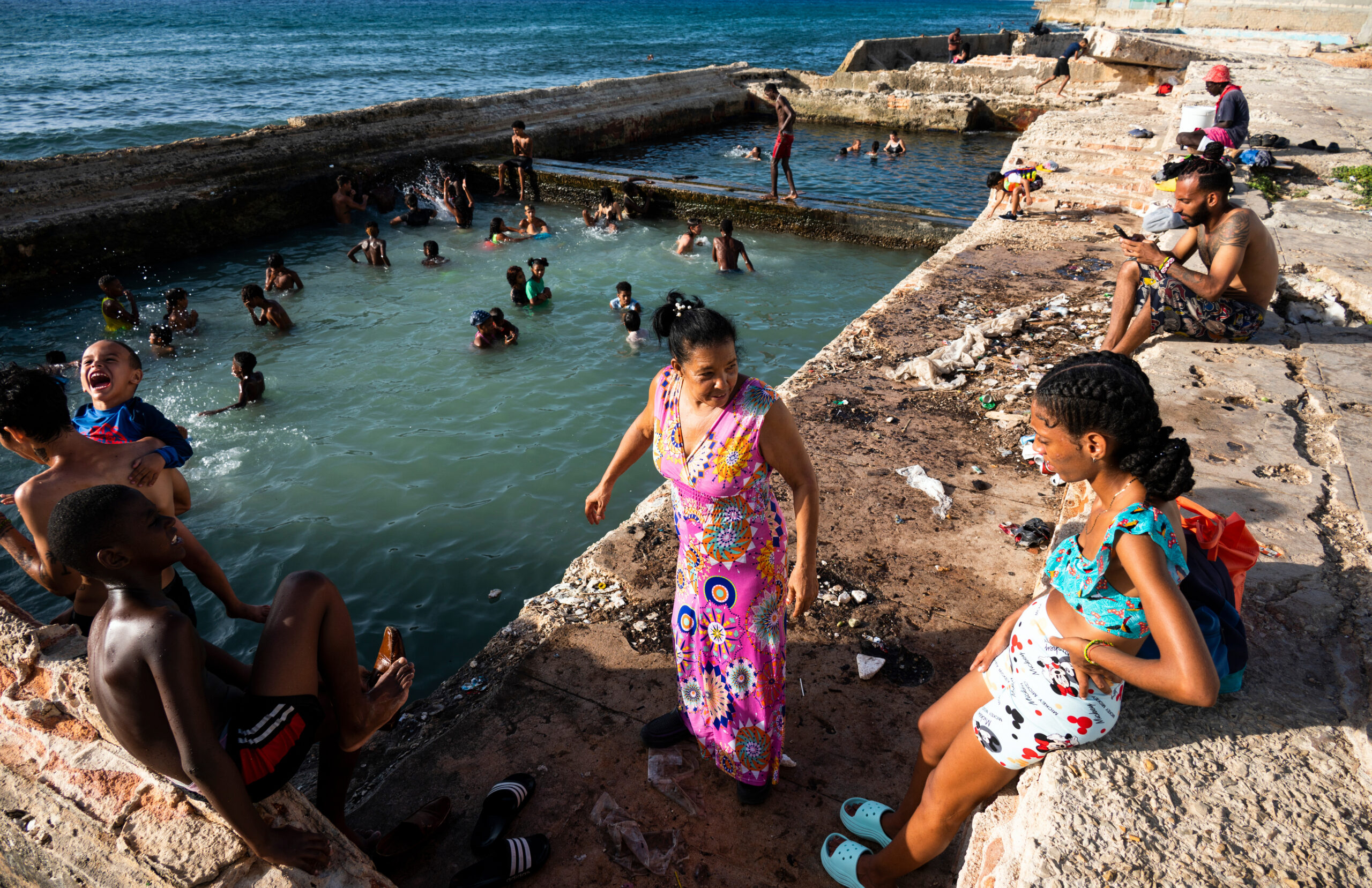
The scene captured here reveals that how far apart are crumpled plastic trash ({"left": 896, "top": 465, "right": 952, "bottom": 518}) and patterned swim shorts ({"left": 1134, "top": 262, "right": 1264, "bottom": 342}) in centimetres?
196

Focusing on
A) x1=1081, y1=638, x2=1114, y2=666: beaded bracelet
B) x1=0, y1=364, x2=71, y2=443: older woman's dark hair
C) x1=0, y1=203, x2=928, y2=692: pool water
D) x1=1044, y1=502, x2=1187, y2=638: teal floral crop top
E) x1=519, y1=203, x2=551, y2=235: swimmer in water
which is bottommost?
x1=0, y1=203, x2=928, y2=692: pool water

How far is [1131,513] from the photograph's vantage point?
176cm

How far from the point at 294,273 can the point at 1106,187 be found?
409 inches

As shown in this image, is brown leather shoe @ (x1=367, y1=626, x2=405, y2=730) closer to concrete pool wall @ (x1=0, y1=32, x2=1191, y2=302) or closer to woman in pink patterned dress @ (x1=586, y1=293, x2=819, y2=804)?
woman in pink patterned dress @ (x1=586, y1=293, x2=819, y2=804)

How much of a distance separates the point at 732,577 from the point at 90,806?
2.02m

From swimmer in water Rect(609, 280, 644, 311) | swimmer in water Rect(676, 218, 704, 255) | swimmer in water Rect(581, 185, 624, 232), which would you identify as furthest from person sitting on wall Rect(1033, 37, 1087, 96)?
swimmer in water Rect(609, 280, 644, 311)

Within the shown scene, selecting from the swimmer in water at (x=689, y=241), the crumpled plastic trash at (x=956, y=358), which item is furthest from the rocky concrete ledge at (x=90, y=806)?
the swimmer in water at (x=689, y=241)

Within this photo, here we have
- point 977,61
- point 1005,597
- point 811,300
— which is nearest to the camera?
point 1005,597

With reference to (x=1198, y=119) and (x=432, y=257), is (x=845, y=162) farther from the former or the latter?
(x=432, y=257)

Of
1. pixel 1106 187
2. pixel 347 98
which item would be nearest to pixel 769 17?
pixel 347 98

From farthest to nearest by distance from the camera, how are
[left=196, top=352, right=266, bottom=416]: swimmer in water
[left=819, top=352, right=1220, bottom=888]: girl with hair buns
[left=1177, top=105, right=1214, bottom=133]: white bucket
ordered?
[left=1177, top=105, right=1214, bottom=133]: white bucket < [left=196, top=352, right=266, bottom=416]: swimmer in water < [left=819, top=352, right=1220, bottom=888]: girl with hair buns

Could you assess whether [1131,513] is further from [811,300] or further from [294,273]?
[294,273]

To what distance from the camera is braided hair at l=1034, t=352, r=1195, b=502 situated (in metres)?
1.75

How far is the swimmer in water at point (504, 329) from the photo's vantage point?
7805 mm
